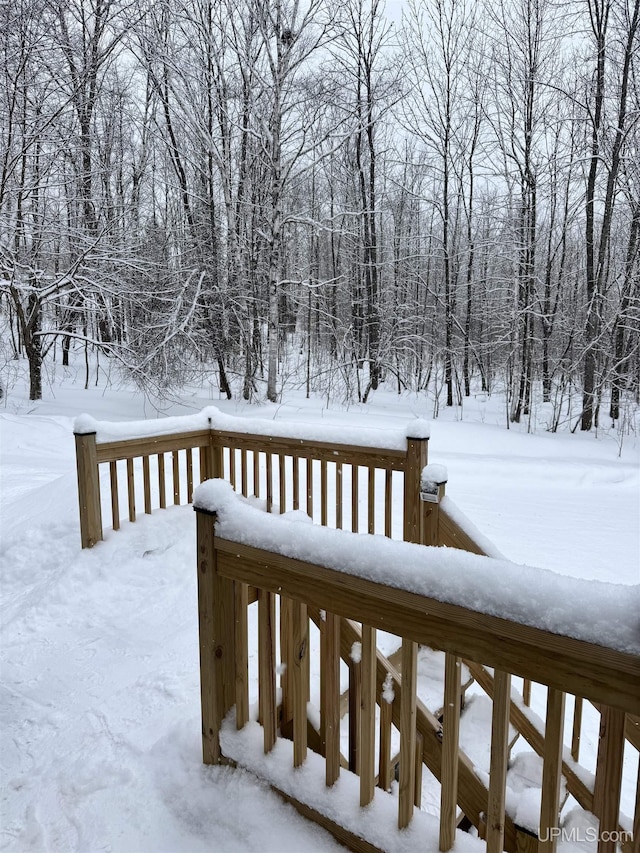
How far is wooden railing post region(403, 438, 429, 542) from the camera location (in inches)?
130

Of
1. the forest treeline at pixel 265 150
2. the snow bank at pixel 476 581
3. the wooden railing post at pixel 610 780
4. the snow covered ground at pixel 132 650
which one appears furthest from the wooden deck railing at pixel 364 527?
the forest treeline at pixel 265 150

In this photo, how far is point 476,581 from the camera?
1158 millimetres

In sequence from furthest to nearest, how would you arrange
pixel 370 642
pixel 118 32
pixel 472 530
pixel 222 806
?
pixel 118 32, pixel 472 530, pixel 222 806, pixel 370 642

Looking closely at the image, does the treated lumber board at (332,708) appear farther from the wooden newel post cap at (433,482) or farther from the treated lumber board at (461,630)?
the wooden newel post cap at (433,482)

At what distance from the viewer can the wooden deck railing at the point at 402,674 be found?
Result: 3.57 ft

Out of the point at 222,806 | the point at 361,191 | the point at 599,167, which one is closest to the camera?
the point at 222,806

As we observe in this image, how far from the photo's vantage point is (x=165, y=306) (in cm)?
1151

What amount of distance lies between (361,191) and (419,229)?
4.47 meters

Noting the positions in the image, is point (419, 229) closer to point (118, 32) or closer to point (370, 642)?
point (118, 32)

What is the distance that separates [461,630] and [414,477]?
7.08 ft

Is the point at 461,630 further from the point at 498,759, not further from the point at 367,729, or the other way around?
the point at 367,729

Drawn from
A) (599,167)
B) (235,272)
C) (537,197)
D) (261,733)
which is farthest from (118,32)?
(261,733)

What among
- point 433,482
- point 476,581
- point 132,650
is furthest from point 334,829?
point 433,482

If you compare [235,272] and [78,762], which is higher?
[235,272]
